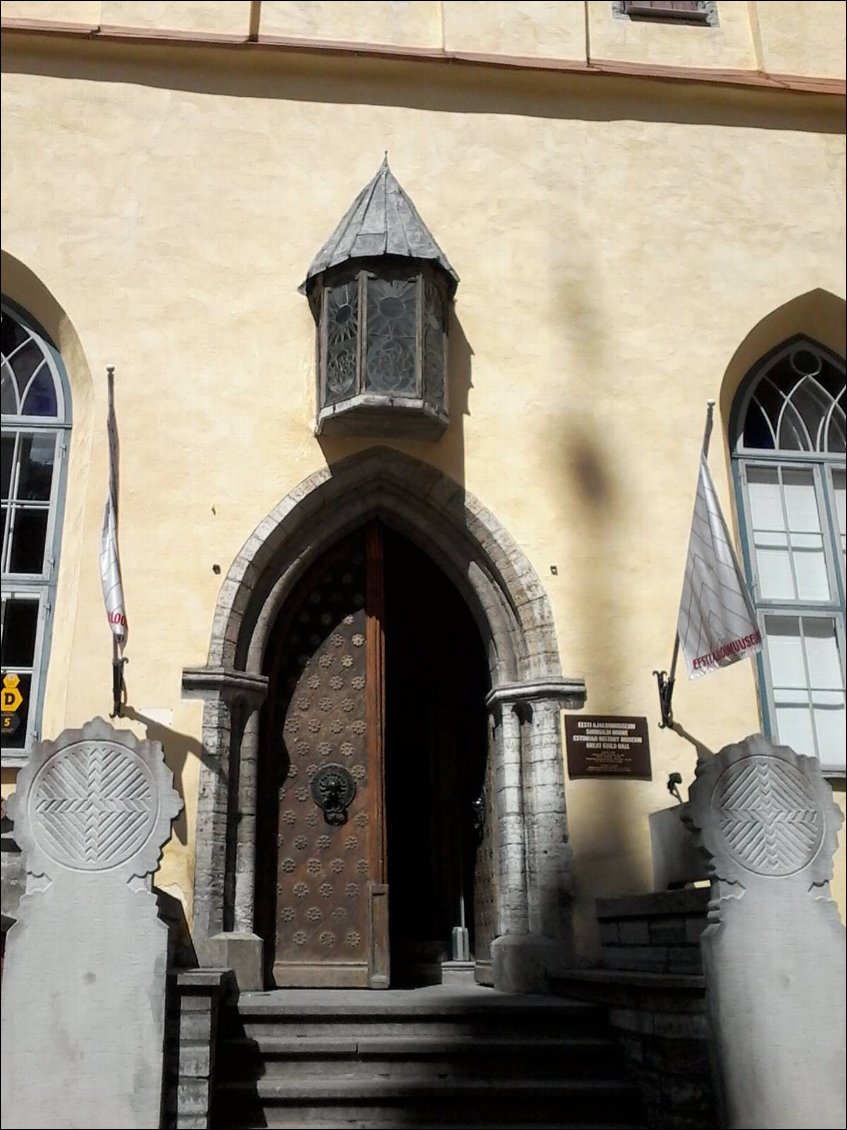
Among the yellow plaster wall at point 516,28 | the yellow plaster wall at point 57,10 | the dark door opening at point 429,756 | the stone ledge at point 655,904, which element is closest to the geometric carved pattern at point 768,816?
the stone ledge at point 655,904

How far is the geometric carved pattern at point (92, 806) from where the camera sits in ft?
15.0

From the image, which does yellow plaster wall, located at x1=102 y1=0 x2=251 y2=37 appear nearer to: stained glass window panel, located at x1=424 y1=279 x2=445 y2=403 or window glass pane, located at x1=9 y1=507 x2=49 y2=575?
stained glass window panel, located at x1=424 y1=279 x2=445 y2=403

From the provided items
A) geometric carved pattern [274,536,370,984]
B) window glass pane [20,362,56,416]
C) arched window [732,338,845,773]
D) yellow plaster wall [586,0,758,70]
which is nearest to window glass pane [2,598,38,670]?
window glass pane [20,362,56,416]

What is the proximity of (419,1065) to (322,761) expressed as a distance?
228 centimetres

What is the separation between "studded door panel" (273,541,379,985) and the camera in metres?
6.88

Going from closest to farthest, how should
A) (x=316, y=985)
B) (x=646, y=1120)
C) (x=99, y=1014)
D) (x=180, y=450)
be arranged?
1. (x=99, y=1014)
2. (x=646, y=1120)
3. (x=316, y=985)
4. (x=180, y=450)

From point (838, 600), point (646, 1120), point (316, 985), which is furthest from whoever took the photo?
point (838, 600)

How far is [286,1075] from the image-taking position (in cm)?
532

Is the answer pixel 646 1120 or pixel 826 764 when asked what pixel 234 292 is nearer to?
pixel 826 764

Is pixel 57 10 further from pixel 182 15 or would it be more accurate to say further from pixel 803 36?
pixel 803 36

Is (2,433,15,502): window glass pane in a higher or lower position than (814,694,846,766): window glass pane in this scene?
higher

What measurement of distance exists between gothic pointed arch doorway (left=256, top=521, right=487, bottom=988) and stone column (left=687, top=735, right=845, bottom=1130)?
275 cm

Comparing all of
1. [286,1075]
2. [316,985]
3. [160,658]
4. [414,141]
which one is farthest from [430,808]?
[414,141]

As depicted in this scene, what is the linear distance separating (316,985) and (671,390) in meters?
4.61
